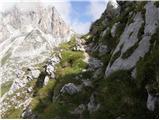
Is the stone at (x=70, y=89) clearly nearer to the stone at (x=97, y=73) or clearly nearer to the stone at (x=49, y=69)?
the stone at (x=97, y=73)

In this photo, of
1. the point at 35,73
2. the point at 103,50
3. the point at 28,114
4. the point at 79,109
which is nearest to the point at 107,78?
the point at 79,109

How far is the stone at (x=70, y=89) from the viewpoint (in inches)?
1705

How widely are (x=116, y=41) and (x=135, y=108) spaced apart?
19611 mm

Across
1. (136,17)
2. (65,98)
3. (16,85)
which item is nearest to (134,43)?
(136,17)

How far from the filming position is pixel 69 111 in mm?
40312

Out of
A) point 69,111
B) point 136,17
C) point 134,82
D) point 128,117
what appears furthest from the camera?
point 136,17

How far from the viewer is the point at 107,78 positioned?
40375 millimetres

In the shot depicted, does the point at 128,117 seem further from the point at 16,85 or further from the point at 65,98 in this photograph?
the point at 16,85

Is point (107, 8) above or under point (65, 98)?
above

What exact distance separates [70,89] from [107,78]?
5.08 meters

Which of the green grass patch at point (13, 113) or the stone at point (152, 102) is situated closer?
the stone at point (152, 102)

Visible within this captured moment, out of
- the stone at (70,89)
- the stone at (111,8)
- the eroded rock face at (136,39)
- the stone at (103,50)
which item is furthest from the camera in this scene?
the stone at (111,8)

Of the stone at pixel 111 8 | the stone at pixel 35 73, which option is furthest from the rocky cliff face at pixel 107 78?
the stone at pixel 111 8

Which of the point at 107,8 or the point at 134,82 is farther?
the point at 107,8
